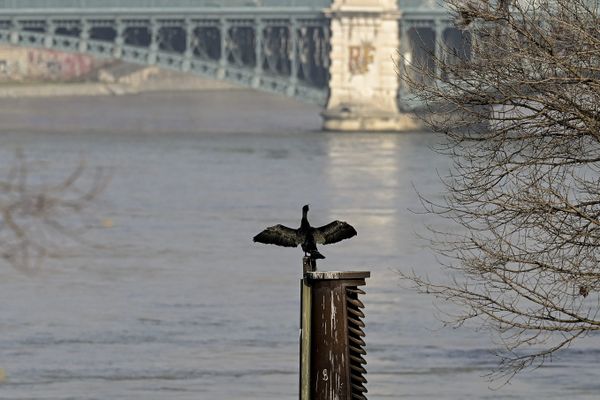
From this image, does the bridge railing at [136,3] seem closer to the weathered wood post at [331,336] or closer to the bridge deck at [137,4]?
the bridge deck at [137,4]

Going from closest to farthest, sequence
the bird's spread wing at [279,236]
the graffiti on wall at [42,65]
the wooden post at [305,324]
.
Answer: the wooden post at [305,324] < the bird's spread wing at [279,236] < the graffiti on wall at [42,65]

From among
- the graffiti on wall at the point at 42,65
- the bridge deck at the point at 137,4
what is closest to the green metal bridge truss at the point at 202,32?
the bridge deck at the point at 137,4

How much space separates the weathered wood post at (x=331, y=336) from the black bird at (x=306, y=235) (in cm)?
24

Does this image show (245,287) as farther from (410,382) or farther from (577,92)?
(577,92)

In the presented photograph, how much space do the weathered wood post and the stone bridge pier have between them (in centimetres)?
7873

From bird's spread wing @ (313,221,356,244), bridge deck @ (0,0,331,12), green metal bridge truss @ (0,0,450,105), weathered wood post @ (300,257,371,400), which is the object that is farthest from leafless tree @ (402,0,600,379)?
bridge deck @ (0,0,331,12)

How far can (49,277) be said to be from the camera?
125 ft

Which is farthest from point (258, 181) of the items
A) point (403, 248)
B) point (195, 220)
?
point (403, 248)

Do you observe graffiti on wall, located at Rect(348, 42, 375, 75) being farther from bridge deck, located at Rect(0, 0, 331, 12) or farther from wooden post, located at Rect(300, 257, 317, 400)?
wooden post, located at Rect(300, 257, 317, 400)

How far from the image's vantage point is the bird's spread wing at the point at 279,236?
41.5ft

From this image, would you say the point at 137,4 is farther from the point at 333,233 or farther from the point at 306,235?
the point at 306,235

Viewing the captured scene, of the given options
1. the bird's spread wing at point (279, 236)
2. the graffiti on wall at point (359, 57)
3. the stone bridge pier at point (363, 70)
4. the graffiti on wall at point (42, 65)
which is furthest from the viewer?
the graffiti on wall at point (42, 65)

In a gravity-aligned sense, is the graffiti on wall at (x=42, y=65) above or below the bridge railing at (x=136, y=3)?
below

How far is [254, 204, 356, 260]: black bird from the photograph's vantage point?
12500 mm
